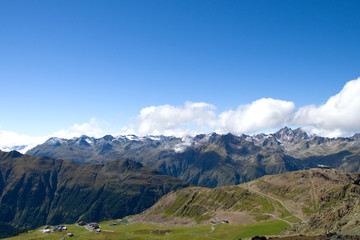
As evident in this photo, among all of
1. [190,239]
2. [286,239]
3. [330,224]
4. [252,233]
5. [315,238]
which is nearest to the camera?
[315,238]

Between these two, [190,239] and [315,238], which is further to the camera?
[190,239]

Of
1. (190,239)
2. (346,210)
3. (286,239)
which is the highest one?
(346,210)

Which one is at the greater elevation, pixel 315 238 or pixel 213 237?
pixel 315 238

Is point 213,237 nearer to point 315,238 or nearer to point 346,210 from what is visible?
point 346,210

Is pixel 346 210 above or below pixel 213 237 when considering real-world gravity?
above

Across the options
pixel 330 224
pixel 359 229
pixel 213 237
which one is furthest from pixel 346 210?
pixel 213 237

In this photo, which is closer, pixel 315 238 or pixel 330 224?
pixel 315 238

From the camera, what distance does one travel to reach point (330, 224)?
108m

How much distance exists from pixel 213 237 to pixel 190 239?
54.6ft

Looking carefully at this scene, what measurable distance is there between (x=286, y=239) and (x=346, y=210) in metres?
34.1

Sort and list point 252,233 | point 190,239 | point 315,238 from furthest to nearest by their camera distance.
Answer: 1. point 190,239
2. point 252,233
3. point 315,238

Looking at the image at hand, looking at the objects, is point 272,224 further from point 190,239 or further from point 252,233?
point 190,239

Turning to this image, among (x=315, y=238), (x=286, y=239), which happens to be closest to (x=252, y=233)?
(x=286, y=239)

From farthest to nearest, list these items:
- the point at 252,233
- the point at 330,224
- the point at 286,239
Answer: the point at 252,233 → the point at 330,224 → the point at 286,239
